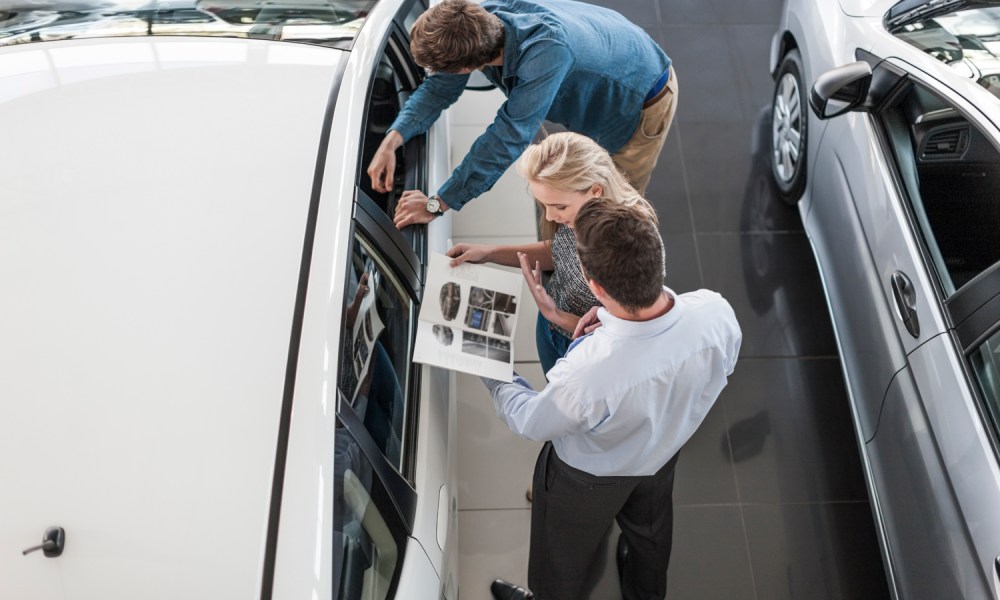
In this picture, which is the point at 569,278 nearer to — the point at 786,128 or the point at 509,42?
the point at 509,42

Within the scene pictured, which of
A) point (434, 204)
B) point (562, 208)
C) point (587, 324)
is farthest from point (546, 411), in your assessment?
point (434, 204)

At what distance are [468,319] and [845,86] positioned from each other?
1566mm

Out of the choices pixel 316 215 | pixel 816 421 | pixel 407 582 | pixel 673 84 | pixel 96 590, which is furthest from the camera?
pixel 816 421

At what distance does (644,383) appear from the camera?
5.11ft

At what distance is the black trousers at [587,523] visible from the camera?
1947 mm

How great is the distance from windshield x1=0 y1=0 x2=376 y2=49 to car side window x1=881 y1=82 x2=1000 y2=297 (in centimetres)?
175

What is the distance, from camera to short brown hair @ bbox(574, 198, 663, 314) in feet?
4.88

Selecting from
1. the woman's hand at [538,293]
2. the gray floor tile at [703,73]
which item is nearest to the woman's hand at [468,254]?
the woman's hand at [538,293]

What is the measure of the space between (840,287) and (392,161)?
5.54ft

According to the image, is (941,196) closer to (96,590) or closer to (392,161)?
(392,161)

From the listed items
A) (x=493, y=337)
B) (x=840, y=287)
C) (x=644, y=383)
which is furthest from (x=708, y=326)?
(x=840, y=287)

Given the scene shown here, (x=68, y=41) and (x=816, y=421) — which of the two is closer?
(x=68, y=41)

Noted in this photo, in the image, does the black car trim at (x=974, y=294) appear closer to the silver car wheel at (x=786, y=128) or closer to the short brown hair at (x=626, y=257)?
the short brown hair at (x=626, y=257)

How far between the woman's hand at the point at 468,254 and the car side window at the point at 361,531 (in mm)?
649
